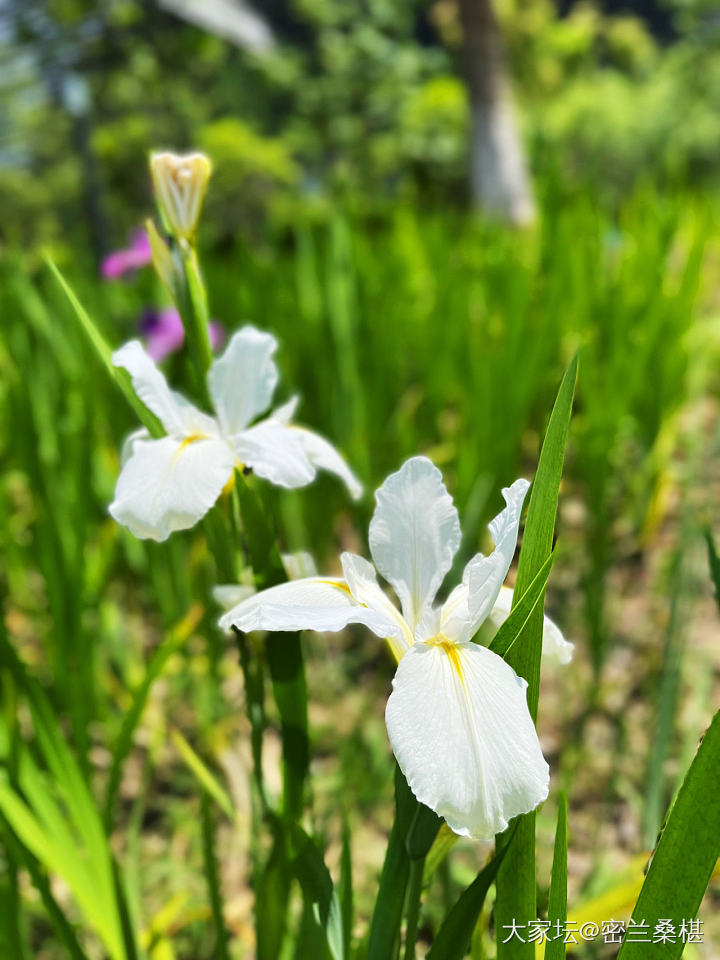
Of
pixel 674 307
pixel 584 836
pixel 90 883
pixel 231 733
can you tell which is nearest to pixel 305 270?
pixel 674 307

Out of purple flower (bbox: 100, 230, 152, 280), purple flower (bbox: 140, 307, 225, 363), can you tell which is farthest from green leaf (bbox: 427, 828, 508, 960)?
purple flower (bbox: 100, 230, 152, 280)

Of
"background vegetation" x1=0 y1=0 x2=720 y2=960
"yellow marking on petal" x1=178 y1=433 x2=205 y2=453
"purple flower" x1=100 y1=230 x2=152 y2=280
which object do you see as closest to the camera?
"yellow marking on petal" x1=178 y1=433 x2=205 y2=453

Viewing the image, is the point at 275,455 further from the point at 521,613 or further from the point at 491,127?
the point at 491,127

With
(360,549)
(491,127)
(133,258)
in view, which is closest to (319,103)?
(491,127)

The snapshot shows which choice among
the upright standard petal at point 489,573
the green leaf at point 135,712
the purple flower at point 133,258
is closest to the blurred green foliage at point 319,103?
the purple flower at point 133,258

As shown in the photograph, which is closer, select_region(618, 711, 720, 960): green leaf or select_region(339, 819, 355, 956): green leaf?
select_region(618, 711, 720, 960): green leaf

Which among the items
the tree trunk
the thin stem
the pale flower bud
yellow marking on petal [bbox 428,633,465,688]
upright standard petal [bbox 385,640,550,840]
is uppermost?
the tree trunk

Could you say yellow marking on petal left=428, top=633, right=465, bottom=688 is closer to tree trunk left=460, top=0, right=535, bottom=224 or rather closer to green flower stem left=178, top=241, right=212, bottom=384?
green flower stem left=178, top=241, right=212, bottom=384
